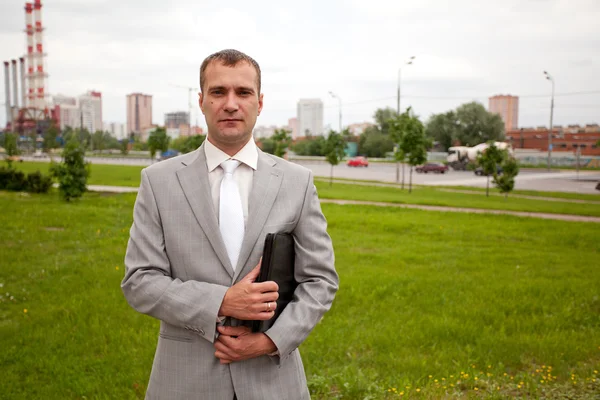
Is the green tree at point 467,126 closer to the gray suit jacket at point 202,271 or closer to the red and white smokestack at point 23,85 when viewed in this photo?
the gray suit jacket at point 202,271

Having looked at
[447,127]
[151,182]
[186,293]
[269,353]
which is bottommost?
[269,353]

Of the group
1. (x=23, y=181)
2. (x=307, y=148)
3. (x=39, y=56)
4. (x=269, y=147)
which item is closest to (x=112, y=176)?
(x=23, y=181)

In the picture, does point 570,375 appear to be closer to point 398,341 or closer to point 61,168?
point 398,341

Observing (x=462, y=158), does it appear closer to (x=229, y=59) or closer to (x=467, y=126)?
(x=467, y=126)

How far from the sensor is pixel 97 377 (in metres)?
4.70

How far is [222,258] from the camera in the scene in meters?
1.95

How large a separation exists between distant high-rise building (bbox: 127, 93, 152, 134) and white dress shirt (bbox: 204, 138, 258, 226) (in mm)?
191051

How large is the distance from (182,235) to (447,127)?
82.8m

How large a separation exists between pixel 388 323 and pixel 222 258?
4.69m

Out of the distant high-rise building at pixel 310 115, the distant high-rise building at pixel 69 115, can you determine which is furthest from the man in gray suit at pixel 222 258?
the distant high-rise building at pixel 69 115

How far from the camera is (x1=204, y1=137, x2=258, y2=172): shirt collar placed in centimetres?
204

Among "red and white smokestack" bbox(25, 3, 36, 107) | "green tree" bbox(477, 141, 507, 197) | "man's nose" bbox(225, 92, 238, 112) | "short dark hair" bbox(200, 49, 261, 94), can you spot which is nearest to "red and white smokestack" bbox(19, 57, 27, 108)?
"red and white smokestack" bbox(25, 3, 36, 107)

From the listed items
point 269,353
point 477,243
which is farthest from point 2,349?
point 477,243

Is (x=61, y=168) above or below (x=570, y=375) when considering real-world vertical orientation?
above
